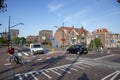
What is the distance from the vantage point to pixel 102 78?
9836 millimetres

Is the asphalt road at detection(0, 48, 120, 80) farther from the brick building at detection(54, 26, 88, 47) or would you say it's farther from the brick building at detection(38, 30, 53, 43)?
the brick building at detection(38, 30, 53, 43)

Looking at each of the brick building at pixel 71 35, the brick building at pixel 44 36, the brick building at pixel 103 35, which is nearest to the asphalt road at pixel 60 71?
the brick building at pixel 71 35

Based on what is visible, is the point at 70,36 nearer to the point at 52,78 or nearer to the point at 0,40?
the point at 0,40

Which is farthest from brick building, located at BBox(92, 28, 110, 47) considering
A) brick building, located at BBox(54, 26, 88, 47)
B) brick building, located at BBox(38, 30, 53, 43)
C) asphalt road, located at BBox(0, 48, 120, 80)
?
asphalt road, located at BBox(0, 48, 120, 80)

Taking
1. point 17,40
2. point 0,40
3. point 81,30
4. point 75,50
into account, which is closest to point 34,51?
point 75,50

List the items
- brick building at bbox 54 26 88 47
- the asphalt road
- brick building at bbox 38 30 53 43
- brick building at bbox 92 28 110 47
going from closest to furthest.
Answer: the asphalt road < brick building at bbox 54 26 88 47 < brick building at bbox 92 28 110 47 < brick building at bbox 38 30 53 43

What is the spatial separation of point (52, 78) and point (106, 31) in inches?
2979

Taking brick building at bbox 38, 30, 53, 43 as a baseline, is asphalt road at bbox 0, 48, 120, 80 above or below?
below

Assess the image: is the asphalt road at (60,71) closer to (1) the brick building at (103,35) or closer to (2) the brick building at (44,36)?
(1) the brick building at (103,35)

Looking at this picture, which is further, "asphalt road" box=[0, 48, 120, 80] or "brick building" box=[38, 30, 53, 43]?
"brick building" box=[38, 30, 53, 43]

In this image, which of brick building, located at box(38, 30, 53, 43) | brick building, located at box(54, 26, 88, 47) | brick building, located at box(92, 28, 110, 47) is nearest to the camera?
brick building, located at box(54, 26, 88, 47)

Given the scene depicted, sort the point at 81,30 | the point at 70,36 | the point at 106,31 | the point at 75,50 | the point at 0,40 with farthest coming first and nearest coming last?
the point at 0,40 → the point at 106,31 → the point at 81,30 → the point at 70,36 → the point at 75,50

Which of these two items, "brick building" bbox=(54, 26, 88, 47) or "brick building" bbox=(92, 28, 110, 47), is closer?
"brick building" bbox=(54, 26, 88, 47)

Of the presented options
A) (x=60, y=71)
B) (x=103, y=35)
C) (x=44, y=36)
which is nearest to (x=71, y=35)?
(x=103, y=35)
